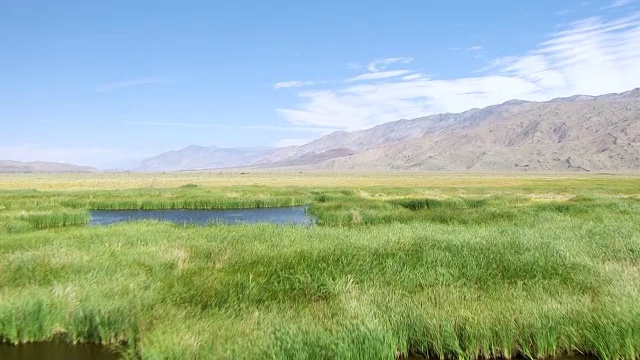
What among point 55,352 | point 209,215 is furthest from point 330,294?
point 209,215

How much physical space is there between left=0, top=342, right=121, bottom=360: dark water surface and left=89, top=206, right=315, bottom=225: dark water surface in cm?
2402

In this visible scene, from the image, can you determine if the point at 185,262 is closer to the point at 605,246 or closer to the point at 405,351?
the point at 405,351

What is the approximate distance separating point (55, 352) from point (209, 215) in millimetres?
29079

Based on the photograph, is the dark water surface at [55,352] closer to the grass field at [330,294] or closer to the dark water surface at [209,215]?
the grass field at [330,294]

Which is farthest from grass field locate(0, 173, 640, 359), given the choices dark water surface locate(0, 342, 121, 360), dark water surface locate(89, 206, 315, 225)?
dark water surface locate(89, 206, 315, 225)

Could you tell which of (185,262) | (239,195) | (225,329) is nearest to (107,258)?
(185,262)

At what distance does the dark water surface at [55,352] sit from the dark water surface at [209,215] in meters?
24.0

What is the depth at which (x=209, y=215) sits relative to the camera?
39000mm

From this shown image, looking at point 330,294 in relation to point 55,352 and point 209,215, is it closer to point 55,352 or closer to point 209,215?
point 55,352

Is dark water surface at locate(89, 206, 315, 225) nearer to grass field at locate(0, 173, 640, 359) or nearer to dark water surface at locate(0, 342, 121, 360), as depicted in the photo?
grass field at locate(0, 173, 640, 359)

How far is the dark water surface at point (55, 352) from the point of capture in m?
9.95

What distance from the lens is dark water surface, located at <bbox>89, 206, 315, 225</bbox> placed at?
3553cm

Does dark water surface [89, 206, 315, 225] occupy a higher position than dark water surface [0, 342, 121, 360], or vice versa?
dark water surface [0, 342, 121, 360]

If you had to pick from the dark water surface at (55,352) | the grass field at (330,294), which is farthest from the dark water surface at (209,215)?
the dark water surface at (55,352)
